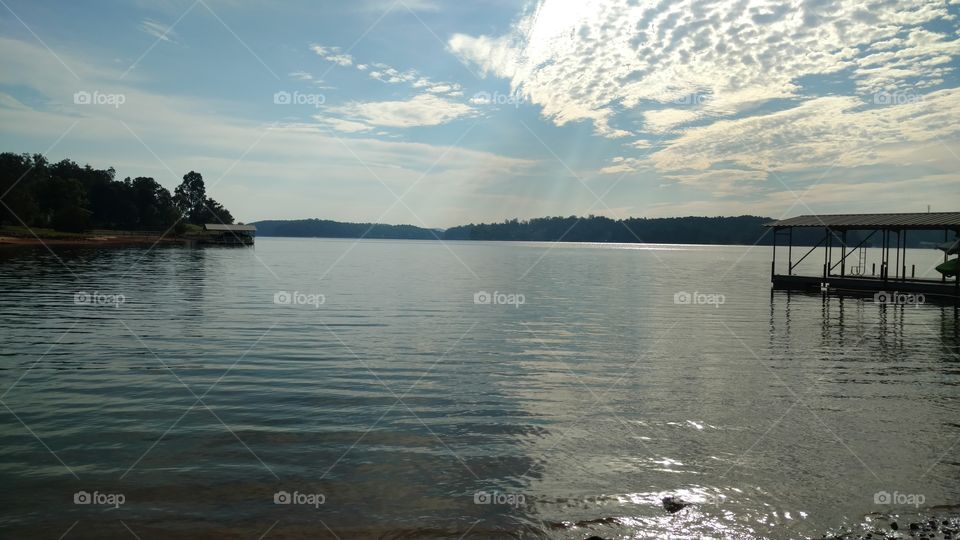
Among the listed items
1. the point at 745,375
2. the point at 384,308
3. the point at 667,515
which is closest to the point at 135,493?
the point at 667,515

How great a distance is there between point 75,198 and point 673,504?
15530 centimetres

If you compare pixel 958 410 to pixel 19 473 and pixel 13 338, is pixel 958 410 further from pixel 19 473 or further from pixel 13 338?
pixel 13 338

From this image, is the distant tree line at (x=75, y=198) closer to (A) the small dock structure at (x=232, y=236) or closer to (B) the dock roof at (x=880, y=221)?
(A) the small dock structure at (x=232, y=236)

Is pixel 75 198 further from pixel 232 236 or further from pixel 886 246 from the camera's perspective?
pixel 886 246

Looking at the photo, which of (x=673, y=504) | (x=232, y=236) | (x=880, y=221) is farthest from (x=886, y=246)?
(x=232, y=236)

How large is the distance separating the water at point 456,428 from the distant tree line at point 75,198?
366ft

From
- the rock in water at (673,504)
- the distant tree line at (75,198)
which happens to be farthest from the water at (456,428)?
the distant tree line at (75,198)

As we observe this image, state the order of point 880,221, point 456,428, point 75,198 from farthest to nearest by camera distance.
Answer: point 75,198
point 880,221
point 456,428

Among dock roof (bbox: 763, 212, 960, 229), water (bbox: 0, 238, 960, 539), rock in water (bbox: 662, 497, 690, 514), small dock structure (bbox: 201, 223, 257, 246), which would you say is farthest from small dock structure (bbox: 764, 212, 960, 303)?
small dock structure (bbox: 201, 223, 257, 246)

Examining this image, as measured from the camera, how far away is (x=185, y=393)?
645 inches

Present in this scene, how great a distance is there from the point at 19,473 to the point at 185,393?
18.5 ft

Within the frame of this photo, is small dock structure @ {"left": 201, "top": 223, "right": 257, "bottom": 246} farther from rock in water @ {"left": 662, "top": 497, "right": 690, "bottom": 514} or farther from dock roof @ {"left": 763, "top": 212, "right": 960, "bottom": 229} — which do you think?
rock in water @ {"left": 662, "top": 497, "right": 690, "bottom": 514}

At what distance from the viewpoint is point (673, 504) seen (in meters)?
10.1

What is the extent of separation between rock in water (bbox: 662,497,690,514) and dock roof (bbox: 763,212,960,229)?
47.1 meters
